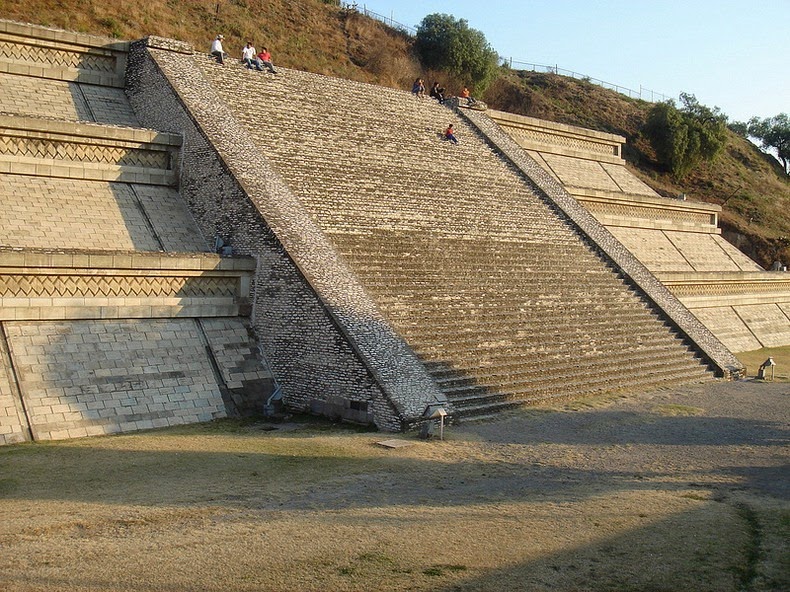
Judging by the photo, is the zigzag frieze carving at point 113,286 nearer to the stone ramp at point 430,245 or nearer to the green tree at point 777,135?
the stone ramp at point 430,245

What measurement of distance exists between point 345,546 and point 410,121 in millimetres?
14847

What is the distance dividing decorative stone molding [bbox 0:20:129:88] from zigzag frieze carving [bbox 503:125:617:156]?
1116 centimetres

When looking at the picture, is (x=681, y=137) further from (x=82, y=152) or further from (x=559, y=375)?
(x=82, y=152)

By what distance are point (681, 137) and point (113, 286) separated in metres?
31.4

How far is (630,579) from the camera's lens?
5.73m

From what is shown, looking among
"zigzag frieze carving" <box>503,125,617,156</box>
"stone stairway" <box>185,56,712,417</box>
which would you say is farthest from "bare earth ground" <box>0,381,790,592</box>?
"zigzag frieze carving" <box>503,125,617,156</box>

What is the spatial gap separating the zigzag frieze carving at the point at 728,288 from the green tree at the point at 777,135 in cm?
3115

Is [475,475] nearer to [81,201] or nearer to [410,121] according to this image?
[81,201]

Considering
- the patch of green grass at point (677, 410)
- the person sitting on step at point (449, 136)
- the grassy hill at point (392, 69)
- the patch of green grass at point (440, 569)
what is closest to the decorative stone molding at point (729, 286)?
the person sitting on step at point (449, 136)

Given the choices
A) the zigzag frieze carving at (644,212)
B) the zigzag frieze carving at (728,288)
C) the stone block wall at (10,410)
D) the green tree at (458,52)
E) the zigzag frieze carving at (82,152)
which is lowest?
the stone block wall at (10,410)

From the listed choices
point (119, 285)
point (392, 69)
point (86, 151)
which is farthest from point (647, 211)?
point (119, 285)

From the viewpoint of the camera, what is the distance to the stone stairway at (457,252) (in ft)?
41.9

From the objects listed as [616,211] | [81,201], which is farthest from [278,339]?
[616,211]

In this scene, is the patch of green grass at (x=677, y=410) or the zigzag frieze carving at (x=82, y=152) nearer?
the patch of green grass at (x=677, y=410)
